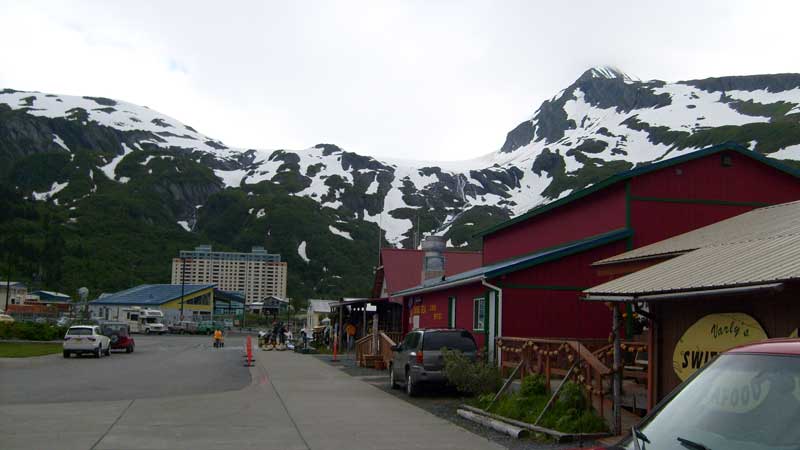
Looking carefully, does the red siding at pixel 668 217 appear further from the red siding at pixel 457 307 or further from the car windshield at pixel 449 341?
the car windshield at pixel 449 341

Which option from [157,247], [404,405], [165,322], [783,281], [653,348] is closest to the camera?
[783,281]

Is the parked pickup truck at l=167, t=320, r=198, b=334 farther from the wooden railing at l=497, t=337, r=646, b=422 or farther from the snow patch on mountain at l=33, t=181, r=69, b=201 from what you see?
the snow patch on mountain at l=33, t=181, r=69, b=201

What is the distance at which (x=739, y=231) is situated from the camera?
14.6 metres

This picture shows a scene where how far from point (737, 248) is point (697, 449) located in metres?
8.61

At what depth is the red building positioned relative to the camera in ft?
67.2

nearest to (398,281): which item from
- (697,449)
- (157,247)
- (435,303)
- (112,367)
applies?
(435,303)

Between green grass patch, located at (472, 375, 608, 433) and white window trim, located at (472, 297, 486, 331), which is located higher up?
white window trim, located at (472, 297, 486, 331)

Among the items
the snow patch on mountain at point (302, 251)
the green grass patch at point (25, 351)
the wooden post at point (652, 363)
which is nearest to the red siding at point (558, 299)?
the wooden post at point (652, 363)

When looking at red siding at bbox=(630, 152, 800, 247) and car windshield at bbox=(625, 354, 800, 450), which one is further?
red siding at bbox=(630, 152, 800, 247)

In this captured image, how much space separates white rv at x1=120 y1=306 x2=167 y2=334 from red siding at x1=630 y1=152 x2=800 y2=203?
60556 mm

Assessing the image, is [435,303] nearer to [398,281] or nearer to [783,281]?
[398,281]

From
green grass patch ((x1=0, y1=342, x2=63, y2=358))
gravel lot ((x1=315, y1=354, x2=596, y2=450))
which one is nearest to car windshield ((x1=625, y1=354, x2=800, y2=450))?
gravel lot ((x1=315, y1=354, x2=596, y2=450))

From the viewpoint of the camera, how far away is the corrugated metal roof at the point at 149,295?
85062 millimetres

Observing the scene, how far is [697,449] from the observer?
150 inches
